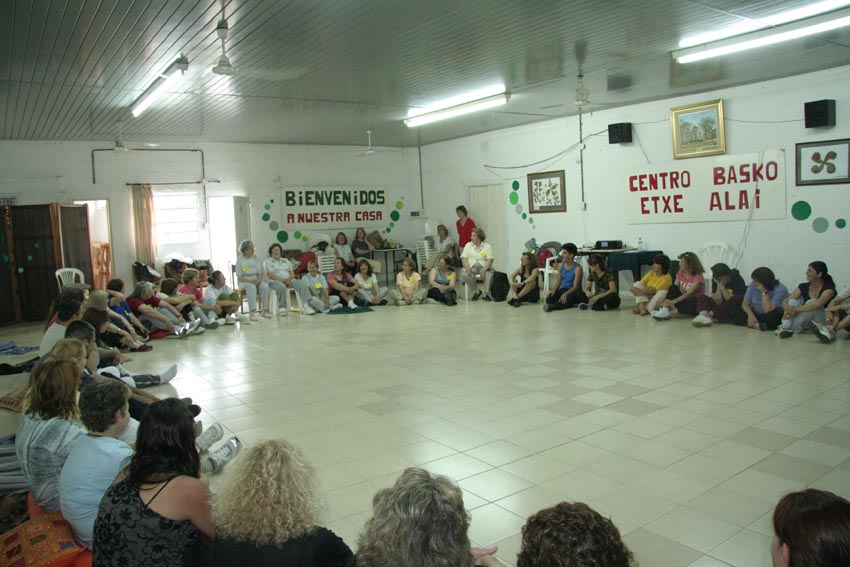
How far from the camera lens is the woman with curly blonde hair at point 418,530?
1.72 meters

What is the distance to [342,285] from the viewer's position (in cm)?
1147

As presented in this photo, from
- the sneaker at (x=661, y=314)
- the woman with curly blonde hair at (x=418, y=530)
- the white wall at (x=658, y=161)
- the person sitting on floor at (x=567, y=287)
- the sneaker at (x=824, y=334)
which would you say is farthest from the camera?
the person sitting on floor at (x=567, y=287)

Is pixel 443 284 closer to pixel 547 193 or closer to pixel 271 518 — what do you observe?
pixel 547 193

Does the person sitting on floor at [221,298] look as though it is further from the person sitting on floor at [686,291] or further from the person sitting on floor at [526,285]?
the person sitting on floor at [686,291]

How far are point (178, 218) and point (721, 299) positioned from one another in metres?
10.3

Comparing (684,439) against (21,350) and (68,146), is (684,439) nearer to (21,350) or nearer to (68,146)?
(21,350)

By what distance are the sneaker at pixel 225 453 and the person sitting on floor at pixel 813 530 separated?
3555 millimetres

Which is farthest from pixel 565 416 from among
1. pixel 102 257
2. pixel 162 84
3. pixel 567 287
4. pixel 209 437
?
pixel 102 257

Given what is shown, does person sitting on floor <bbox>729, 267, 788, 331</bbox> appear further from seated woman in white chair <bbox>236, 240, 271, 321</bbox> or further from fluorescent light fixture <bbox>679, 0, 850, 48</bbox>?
seated woman in white chair <bbox>236, 240, 271, 321</bbox>

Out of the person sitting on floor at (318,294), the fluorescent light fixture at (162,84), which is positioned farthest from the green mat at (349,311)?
the fluorescent light fixture at (162,84)

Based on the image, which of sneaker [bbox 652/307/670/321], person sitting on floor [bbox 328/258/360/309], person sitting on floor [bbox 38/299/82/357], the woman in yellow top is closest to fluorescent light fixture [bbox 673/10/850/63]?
the woman in yellow top

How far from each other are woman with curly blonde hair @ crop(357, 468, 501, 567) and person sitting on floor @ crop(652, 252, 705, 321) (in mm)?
7819

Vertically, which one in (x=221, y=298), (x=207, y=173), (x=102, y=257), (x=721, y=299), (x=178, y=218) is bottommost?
(x=721, y=299)

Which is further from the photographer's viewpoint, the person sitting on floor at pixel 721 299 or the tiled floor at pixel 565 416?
the person sitting on floor at pixel 721 299
